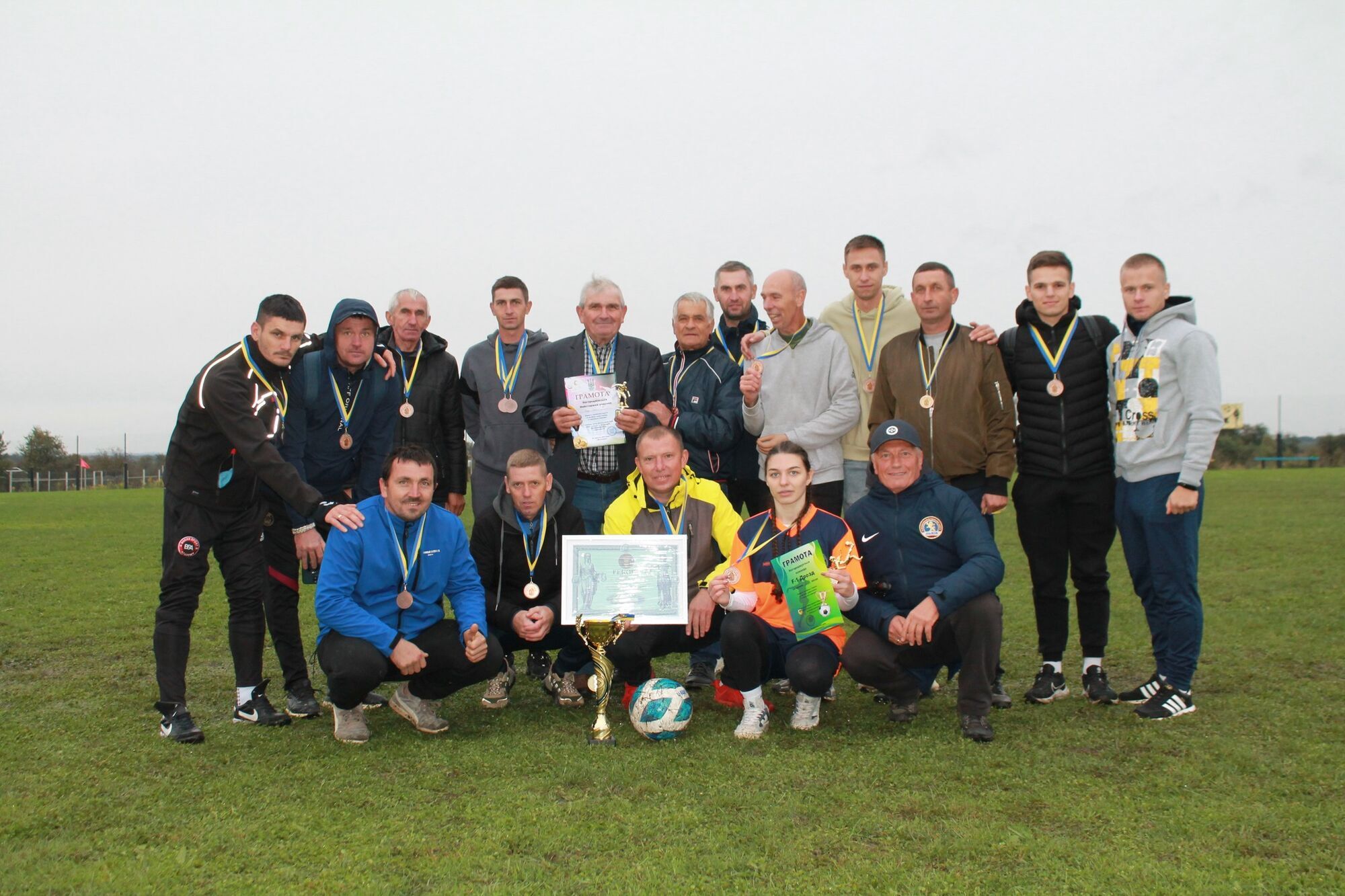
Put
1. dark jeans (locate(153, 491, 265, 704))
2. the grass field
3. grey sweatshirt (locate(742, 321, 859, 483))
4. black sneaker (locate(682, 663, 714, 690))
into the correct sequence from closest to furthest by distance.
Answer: the grass field < dark jeans (locate(153, 491, 265, 704)) < grey sweatshirt (locate(742, 321, 859, 483)) < black sneaker (locate(682, 663, 714, 690))

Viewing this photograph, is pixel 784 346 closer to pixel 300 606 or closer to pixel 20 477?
pixel 300 606

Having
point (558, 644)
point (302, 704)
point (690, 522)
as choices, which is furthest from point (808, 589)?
point (302, 704)

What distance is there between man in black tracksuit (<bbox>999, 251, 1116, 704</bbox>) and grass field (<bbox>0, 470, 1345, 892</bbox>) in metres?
0.36

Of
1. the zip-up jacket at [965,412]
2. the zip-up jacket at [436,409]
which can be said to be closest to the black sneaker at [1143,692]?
the zip-up jacket at [965,412]

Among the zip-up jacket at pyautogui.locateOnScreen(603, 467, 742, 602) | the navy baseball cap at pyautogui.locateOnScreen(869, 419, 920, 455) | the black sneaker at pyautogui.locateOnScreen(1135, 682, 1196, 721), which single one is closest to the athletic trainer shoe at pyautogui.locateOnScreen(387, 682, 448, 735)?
the zip-up jacket at pyautogui.locateOnScreen(603, 467, 742, 602)

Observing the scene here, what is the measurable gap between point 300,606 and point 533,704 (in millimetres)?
4467

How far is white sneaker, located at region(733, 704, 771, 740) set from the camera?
467 cm

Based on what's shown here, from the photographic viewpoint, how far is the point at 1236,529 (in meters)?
14.2

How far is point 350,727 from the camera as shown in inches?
187

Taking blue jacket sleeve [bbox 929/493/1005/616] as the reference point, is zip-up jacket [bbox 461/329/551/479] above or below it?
above

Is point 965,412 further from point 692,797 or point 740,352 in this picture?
point 692,797

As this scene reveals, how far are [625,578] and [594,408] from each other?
1.37 m

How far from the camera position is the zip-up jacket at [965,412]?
5348 millimetres

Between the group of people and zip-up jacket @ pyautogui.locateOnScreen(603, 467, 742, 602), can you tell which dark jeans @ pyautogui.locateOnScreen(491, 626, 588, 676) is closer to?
the group of people
